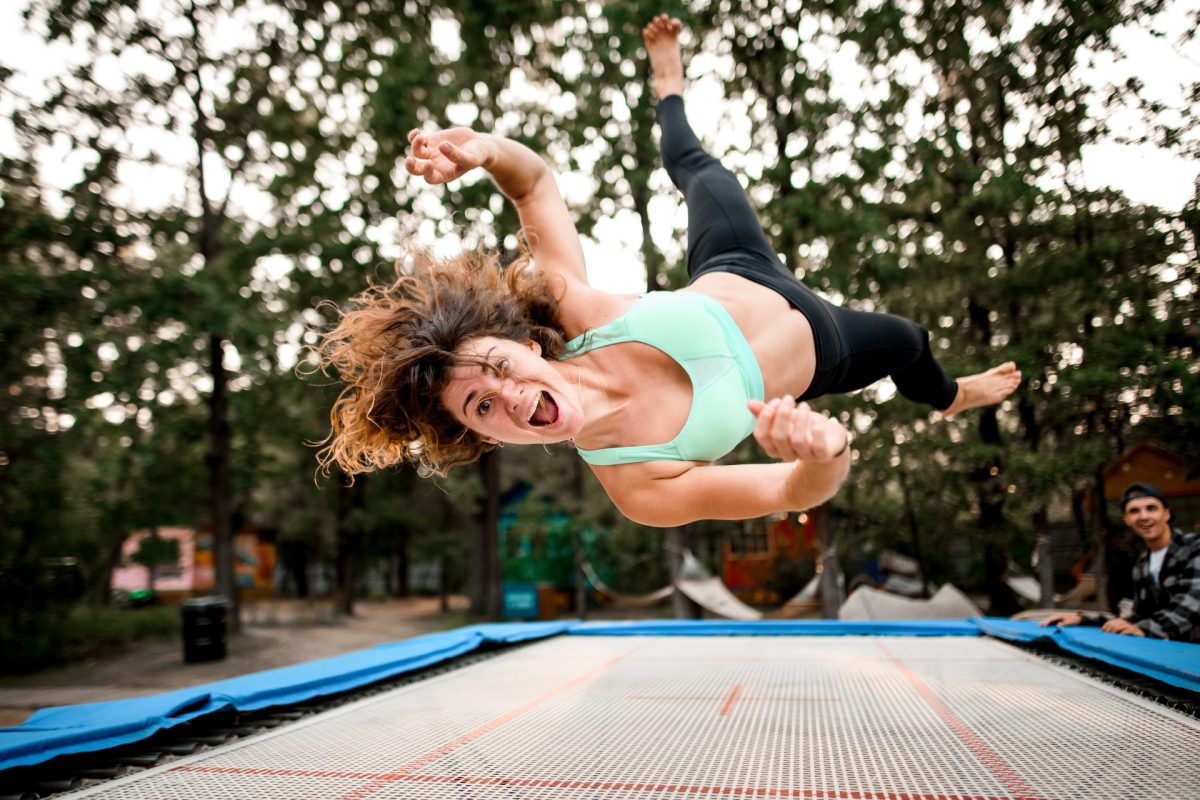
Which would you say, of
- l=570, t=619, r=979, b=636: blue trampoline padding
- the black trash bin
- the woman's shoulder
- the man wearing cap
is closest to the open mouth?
the woman's shoulder

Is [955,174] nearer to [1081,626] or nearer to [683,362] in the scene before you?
[1081,626]

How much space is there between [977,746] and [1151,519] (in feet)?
6.86

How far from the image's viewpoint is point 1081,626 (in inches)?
133

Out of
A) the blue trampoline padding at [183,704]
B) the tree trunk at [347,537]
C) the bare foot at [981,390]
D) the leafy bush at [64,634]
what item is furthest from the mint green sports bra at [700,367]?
the tree trunk at [347,537]

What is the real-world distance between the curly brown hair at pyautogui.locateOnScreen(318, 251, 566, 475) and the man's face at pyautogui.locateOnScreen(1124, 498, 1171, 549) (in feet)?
9.37

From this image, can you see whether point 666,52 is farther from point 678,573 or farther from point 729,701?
point 678,573

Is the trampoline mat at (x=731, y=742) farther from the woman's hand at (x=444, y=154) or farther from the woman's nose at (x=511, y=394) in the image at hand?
the woman's hand at (x=444, y=154)

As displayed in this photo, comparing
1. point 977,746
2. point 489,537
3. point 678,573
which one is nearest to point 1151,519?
point 977,746

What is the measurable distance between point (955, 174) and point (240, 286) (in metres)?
7.81

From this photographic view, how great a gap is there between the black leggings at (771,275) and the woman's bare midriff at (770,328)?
0.10ft

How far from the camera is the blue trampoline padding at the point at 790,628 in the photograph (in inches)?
162

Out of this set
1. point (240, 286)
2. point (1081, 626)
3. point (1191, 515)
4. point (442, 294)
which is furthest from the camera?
point (1191, 515)

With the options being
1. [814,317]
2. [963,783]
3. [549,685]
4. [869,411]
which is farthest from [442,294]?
[869,411]

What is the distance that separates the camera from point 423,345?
5.16 feet
